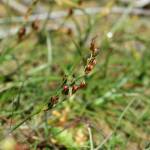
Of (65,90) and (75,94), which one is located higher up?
(65,90)

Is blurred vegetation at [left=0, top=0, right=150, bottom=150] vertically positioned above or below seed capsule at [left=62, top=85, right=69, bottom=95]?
below

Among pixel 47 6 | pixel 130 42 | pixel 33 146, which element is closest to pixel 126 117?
pixel 33 146

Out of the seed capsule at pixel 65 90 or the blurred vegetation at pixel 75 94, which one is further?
the blurred vegetation at pixel 75 94

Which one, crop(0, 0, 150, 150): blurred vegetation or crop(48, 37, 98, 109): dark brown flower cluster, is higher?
crop(48, 37, 98, 109): dark brown flower cluster

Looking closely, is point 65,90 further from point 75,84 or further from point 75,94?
point 75,94

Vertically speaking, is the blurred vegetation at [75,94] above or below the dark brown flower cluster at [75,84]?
below

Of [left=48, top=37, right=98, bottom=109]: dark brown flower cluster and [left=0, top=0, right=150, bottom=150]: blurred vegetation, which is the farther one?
[left=0, top=0, right=150, bottom=150]: blurred vegetation

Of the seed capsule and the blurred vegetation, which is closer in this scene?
the seed capsule

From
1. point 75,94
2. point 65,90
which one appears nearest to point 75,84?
point 65,90

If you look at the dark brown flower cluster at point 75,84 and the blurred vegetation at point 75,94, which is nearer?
the dark brown flower cluster at point 75,84

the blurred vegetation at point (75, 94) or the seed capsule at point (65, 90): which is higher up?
the seed capsule at point (65, 90)

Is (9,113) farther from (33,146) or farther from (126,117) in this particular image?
(126,117)
